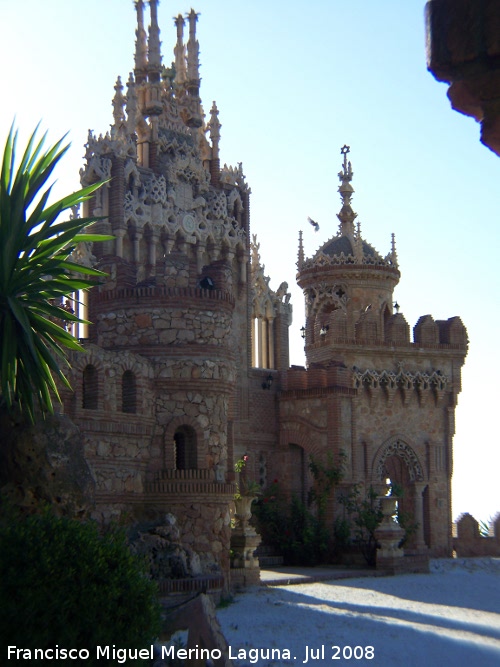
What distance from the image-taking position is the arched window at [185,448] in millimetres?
21344

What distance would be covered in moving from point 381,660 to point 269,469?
630 inches

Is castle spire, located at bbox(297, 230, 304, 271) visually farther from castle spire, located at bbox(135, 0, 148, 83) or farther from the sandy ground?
the sandy ground

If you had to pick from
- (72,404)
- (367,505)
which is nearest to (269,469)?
(367,505)

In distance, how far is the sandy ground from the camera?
1594cm

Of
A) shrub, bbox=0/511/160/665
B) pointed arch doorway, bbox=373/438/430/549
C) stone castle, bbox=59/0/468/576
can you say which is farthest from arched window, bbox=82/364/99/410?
pointed arch doorway, bbox=373/438/430/549

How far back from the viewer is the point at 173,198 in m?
32.0

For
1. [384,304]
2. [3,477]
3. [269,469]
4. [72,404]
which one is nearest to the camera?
[3,477]

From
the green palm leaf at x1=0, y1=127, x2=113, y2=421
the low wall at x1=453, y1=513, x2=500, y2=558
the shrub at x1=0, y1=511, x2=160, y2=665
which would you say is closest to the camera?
the shrub at x1=0, y1=511, x2=160, y2=665

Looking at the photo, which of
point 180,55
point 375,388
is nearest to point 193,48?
point 180,55

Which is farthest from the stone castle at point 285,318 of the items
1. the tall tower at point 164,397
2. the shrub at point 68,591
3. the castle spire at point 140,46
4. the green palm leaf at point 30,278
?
the shrub at point 68,591

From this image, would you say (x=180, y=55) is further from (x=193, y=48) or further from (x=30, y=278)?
(x=30, y=278)

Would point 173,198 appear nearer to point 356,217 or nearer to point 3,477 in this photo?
point 356,217

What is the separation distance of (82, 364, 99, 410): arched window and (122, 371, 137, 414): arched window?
760 mm

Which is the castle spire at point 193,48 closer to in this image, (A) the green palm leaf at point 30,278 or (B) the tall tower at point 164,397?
(B) the tall tower at point 164,397
